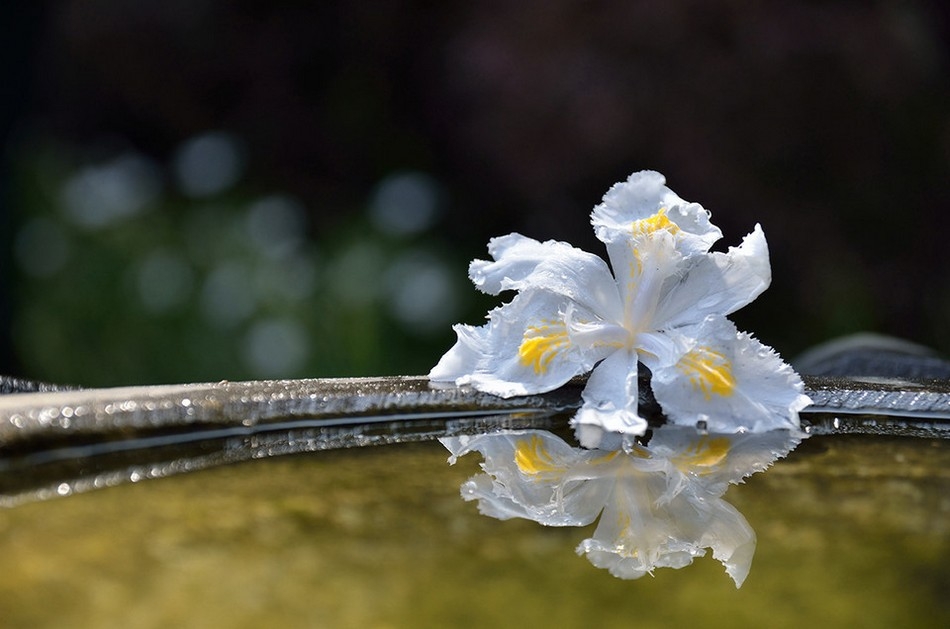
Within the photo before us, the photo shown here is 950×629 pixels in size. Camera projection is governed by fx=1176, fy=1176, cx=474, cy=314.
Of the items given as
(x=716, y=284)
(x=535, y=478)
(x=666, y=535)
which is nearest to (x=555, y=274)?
A: (x=716, y=284)

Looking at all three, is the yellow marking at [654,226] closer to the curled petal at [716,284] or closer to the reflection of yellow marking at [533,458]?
the curled petal at [716,284]

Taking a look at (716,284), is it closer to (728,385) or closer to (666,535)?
(728,385)

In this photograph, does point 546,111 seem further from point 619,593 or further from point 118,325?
point 619,593

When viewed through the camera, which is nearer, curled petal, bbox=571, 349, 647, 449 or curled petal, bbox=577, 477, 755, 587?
curled petal, bbox=577, 477, 755, 587

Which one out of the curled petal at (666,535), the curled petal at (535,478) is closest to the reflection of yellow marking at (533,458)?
the curled petal at (535,478)

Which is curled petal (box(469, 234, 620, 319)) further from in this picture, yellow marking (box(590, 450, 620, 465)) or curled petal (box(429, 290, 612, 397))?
yellow marking (box(590, 450, 620, 465))

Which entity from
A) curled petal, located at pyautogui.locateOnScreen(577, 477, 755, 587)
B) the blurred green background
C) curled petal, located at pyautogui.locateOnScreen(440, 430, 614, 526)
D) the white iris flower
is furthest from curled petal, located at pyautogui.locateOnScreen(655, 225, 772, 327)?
the blurred green background
